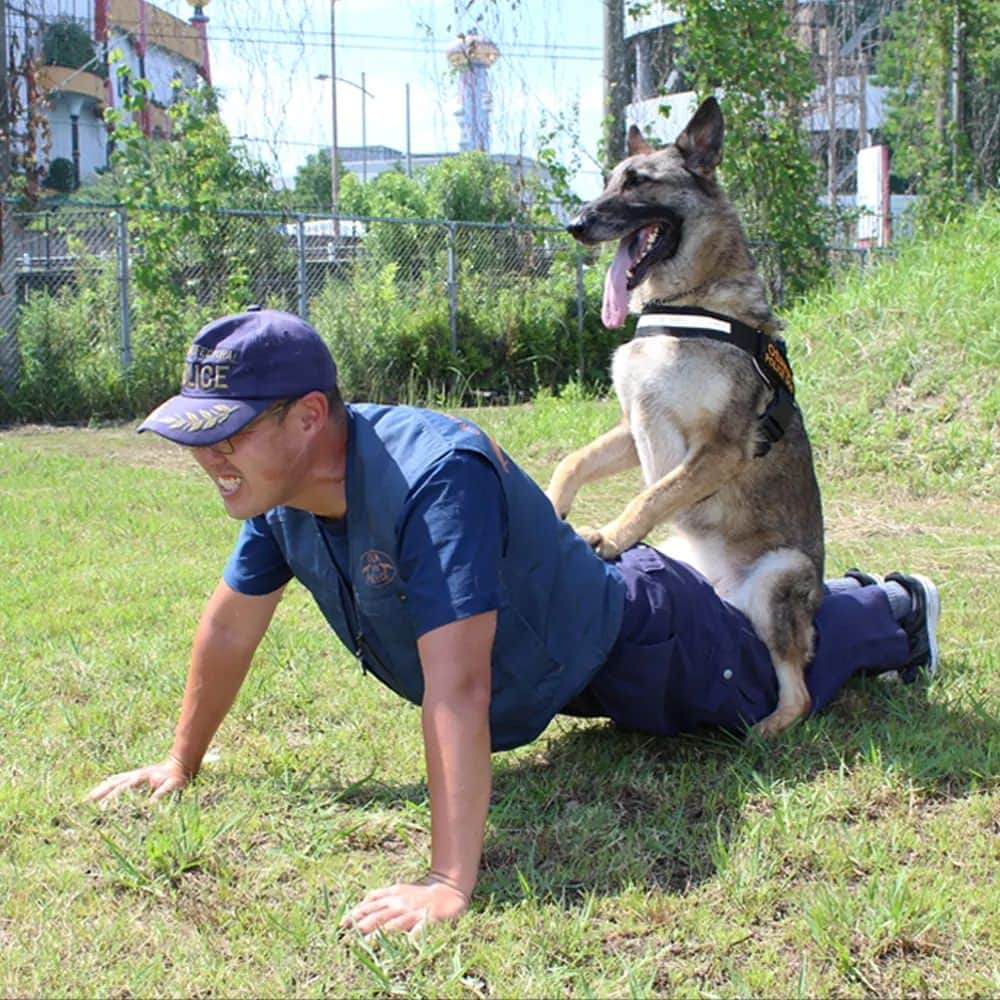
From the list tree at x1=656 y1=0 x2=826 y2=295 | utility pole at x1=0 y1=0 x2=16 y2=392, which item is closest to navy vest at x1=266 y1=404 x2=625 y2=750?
utility pole at x1=0 y1=0 x2=16 y2=392

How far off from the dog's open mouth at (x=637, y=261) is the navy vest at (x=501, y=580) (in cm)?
159

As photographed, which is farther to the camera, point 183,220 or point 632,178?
point 183,220

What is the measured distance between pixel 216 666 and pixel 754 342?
2153 millimetres

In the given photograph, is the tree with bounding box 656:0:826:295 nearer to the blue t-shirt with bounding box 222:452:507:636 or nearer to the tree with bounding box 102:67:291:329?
the tree with bounding box 102:67:291:329

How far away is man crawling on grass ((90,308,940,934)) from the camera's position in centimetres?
247

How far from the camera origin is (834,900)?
243cm

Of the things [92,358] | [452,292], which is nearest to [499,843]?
[92,358]

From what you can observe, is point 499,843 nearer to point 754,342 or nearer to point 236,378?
point 236,378

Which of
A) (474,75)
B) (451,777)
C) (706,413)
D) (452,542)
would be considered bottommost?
(451,777)

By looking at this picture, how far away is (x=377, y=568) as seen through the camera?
2.65 metres

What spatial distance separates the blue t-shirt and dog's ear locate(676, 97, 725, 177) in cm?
240

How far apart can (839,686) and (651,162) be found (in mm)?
2106

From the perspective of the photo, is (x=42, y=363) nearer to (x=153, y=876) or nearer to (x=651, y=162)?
(x=651, y=162)

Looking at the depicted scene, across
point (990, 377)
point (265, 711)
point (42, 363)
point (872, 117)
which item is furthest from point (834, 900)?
point (872, 117)
